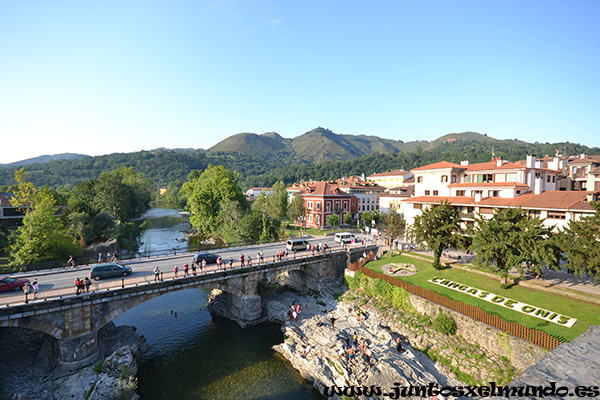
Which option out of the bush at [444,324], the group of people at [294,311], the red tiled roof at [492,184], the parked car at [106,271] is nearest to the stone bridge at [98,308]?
the group of people at [294,311]

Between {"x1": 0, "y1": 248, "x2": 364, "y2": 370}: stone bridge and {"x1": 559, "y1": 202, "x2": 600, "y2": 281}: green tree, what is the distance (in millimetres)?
26966

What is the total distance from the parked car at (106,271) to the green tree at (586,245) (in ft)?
133

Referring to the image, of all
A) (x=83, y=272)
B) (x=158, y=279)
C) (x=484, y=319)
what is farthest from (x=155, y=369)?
(x=484, y=319)

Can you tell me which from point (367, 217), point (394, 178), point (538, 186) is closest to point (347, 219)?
point (367, 217)

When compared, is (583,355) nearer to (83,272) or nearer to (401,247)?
(401,247)

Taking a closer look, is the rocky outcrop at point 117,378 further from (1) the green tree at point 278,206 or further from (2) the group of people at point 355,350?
(1) the green tree at point 278,206

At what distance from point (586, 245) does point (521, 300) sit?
22.7 ft

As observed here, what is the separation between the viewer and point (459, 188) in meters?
46.7

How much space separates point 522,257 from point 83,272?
43679 mm

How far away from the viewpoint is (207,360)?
26625mm

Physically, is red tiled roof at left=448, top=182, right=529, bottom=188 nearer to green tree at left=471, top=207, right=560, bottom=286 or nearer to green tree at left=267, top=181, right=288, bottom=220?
green tree at left=471, top=207, right=560, bottom=286

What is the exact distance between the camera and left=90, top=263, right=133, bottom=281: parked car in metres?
27.1

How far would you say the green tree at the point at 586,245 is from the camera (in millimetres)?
22688

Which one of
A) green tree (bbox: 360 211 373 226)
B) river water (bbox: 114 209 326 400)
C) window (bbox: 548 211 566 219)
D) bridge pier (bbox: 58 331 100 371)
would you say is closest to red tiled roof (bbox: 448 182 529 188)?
window (bbox: 548 211 566 219)
